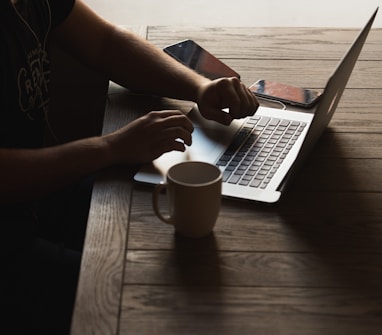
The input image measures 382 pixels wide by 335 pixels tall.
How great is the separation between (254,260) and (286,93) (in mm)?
568

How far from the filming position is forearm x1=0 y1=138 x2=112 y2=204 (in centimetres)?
114

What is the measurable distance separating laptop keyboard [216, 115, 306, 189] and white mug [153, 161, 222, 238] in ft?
0.39

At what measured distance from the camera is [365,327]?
85 cm

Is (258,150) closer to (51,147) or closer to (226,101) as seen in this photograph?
(226,101)

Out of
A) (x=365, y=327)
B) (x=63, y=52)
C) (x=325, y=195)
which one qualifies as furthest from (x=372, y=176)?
(x=63, y=52)

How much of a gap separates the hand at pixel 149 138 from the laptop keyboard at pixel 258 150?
8 cm

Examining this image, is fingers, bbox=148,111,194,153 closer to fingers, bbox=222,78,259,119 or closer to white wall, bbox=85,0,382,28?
fingers, bbox=222,78,259,119

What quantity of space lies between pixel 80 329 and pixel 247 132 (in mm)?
582

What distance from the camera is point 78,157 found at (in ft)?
3.84

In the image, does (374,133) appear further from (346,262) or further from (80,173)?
(80,173)

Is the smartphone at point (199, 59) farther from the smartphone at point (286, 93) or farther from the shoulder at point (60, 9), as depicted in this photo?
the shoulder at point (60, 9)

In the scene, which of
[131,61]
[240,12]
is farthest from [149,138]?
[240,12]

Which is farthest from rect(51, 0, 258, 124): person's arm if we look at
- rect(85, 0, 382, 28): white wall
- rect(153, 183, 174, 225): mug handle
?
rect(85, 0, 382, 28): white wall

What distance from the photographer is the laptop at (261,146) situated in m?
1.11
